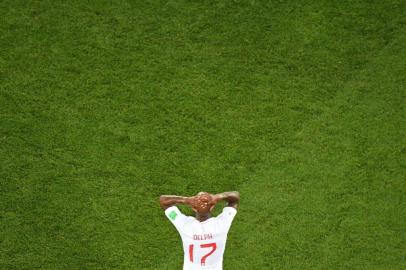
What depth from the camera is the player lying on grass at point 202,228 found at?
4273mm

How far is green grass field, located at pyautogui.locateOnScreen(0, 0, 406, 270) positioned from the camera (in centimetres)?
577

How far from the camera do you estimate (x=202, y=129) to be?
610cm

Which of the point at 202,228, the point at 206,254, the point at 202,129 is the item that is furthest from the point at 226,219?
the point at 202,129

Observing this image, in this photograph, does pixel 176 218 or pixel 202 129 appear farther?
pixel 202 129

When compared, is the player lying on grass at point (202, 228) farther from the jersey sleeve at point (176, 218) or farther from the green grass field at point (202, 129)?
the green grass field at point (202, 129)

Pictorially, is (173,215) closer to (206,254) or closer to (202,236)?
(202,236)

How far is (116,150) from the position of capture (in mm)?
5969

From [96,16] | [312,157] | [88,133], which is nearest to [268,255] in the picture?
[312,157]

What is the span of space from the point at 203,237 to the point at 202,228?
0.24ft

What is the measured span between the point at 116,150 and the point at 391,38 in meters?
3.48

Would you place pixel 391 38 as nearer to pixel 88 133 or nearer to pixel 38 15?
pixel 88 133

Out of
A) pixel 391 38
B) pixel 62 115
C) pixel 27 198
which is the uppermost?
pixel 391 38

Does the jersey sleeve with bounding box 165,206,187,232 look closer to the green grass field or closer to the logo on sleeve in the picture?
the logo on sleeve

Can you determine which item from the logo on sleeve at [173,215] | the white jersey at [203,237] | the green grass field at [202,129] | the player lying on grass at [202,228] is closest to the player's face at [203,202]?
the player lying on grass at [202,228]
